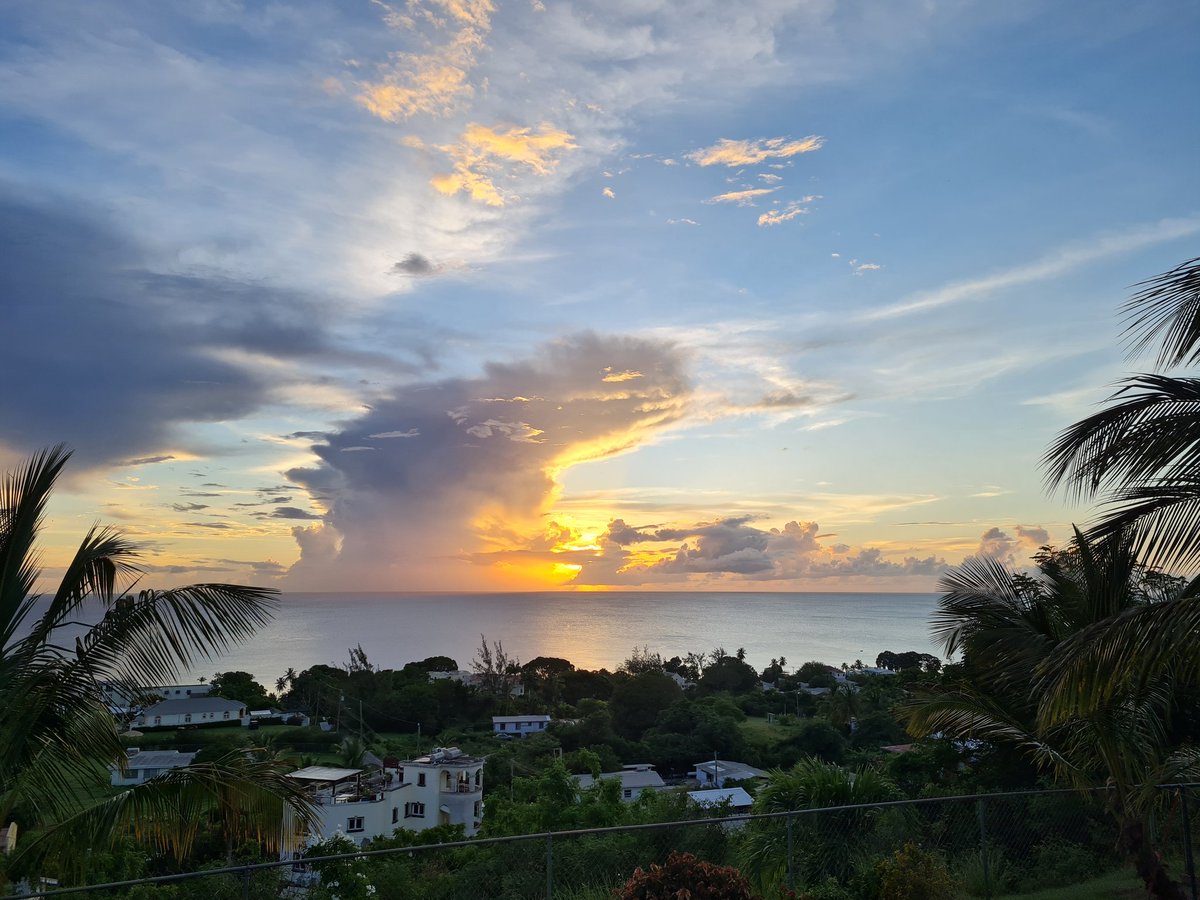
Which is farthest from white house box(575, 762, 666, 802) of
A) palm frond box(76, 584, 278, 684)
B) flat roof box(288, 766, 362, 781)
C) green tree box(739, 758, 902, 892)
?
palm frond box(76, 584, 278, 684)

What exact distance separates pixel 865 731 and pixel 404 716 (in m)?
34.5

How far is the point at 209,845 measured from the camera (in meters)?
25.3

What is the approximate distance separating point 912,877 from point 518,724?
5893 cm

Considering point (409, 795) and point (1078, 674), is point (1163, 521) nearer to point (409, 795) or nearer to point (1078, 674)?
point (1078, 674)

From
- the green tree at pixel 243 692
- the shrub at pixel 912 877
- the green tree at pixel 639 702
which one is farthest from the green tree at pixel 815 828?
the green tree at pixel 243 692

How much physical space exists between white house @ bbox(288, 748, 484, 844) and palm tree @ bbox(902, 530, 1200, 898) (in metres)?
30.5

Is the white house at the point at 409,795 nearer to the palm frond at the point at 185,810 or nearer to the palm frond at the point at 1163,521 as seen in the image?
the palm frond at the point at 185,810

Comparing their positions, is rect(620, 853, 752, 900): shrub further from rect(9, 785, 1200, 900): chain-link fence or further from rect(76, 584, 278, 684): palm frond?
rect(76, 584, 278, 684): palm frond

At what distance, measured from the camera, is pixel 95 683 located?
670 centimetres

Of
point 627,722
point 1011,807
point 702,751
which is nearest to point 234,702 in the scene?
point 627,722

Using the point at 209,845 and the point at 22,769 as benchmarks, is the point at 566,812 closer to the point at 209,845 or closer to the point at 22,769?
the point at 209,845

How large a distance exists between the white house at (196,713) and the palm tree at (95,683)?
65.3m

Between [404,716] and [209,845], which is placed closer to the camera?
[209,845]

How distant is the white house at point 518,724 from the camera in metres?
62.6
